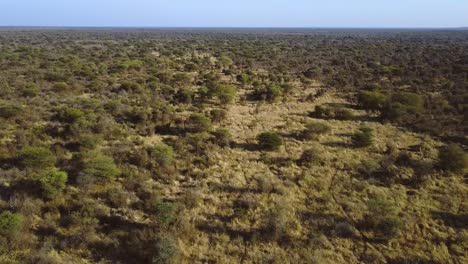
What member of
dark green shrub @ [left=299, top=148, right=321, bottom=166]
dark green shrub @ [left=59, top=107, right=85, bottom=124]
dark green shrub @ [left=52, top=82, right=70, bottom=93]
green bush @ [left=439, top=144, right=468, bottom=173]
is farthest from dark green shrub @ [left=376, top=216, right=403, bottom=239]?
dark green shrub @ [left=52, top=82, right=70, bottom=93]

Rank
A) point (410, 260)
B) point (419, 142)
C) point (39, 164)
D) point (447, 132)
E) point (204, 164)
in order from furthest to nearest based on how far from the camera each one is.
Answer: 1. point (447, 132)
2. point (419, 142)
3. point (204, 164)
4. point (39, 164)
5. point (410, 260)

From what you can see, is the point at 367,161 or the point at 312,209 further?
the point at 367,161

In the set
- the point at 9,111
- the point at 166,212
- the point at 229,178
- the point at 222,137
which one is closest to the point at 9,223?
the point at 166,212

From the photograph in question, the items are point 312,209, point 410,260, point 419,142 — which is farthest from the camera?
point 419,142

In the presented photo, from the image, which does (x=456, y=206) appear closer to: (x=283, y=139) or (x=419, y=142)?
(x=419, y=142)

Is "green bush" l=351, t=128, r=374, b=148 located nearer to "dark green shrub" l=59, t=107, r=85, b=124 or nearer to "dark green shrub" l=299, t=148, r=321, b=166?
"dark green shrub" l=299, t=148, r=321, b=166

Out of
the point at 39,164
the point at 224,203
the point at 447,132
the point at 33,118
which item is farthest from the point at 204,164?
the point at 447,132
